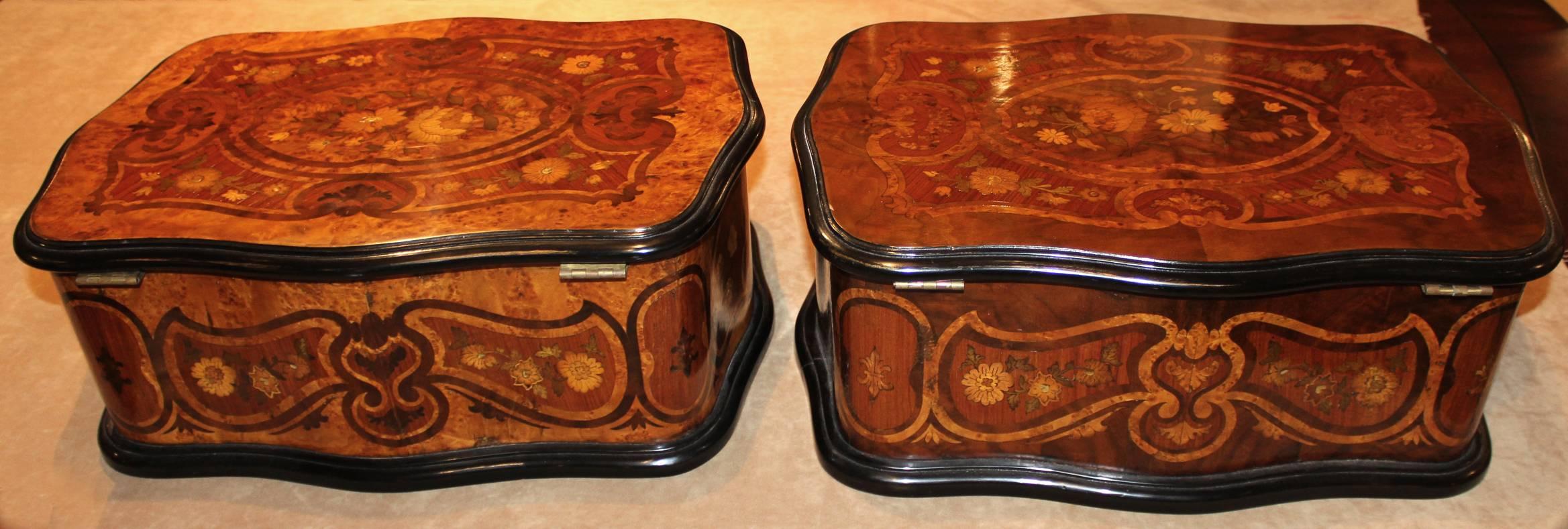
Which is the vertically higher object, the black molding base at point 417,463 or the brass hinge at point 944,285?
the brass hinge at point 944,285

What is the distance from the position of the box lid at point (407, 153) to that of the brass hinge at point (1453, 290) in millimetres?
934

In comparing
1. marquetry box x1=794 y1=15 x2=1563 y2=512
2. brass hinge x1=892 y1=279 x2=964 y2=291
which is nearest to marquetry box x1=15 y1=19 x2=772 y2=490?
marquetry box x1=794 y1=15 x2=1563 y2=512

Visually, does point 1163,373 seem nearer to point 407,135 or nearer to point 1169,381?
point 1169,381

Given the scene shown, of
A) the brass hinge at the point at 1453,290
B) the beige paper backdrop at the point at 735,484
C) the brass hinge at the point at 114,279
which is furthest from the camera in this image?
the beige paper backdrop at the point at 735,484

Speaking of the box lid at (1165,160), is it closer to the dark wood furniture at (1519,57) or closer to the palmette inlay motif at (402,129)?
the palmette inlay motif at (402,129)

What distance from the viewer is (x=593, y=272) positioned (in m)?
1.83

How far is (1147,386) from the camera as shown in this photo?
6.12 ft

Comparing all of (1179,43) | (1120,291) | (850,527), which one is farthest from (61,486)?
(1179,43)

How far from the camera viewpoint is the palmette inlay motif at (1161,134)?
1868mm

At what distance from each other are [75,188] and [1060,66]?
151cm

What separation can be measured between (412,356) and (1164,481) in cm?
107

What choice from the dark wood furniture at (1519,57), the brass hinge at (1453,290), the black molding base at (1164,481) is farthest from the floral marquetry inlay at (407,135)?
the dark wood furniture at (1519,57)

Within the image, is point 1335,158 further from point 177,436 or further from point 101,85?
point 101,85

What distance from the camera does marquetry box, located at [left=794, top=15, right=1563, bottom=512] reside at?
1772 mm
